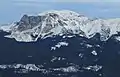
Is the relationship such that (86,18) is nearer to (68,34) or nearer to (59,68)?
(68,34)

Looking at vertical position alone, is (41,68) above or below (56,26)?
below

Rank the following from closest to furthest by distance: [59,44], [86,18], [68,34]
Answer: [59,44] → [68,34] → [86,18]

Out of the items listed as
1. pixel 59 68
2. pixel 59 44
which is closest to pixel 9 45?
pixel 59 44

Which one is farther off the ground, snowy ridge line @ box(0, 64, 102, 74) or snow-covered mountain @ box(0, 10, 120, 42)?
snow-covered mountain @ box(0, 10, 120, 42)

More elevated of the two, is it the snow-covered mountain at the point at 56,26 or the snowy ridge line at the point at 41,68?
the snow-covered mountain at the point at 56,26

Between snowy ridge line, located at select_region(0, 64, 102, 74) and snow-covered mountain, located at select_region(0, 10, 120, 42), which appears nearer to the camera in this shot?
snowy ridge line, located at select_region(0, 64, 102, 74)

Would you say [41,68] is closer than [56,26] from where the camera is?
Yes

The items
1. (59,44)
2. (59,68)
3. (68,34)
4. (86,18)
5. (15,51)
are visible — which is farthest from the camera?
(86,18)

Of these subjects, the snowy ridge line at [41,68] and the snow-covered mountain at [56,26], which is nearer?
the snowy ridge line at [41,68]
